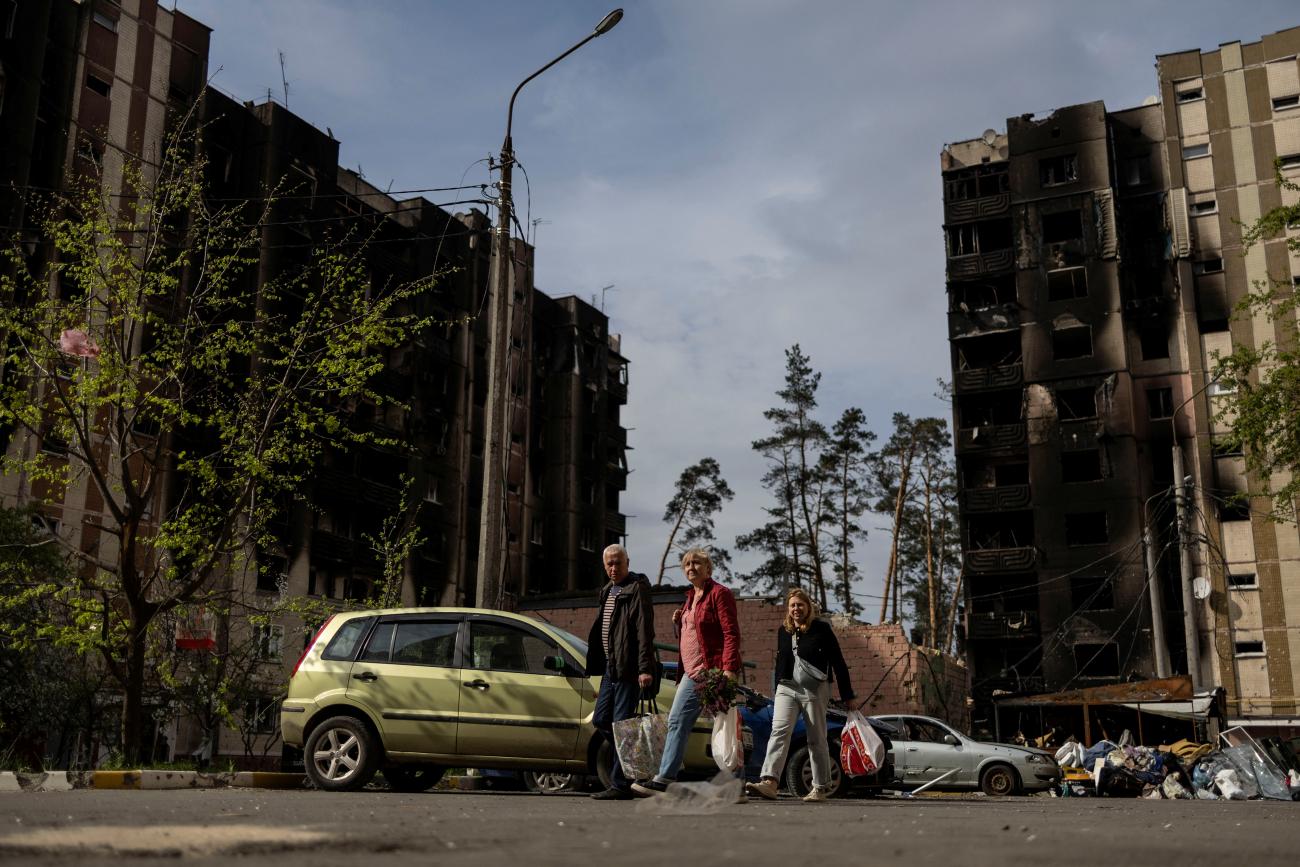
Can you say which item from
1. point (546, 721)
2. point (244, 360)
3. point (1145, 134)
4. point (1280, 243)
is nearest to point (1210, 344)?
point (1280, 243)

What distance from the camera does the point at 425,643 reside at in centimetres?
1164

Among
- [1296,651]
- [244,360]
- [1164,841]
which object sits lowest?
[1164,841]

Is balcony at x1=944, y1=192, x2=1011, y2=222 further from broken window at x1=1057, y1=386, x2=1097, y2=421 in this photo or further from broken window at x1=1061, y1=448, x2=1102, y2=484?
broken window at x1=1061, y1=448, x2=1102, y2=484

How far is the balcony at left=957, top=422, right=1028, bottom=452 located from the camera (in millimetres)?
55906

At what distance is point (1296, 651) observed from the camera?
48.6 meters

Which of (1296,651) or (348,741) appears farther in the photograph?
(1296,651)

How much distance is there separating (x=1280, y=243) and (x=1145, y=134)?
7.69 m

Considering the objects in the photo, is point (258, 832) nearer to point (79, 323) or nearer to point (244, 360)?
point (79, 323)

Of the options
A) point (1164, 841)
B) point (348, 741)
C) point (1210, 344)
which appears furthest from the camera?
point (1210, 344)

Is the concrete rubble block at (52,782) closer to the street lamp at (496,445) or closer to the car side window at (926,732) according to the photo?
the street lamp at (496,445)

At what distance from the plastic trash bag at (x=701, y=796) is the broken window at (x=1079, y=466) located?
50.1 m

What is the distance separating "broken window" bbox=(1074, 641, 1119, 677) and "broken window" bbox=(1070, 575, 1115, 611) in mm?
1573

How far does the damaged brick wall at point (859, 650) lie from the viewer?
36469 mm

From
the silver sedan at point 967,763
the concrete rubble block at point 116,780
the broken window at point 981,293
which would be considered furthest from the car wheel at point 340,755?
the broken window at point 981,293
